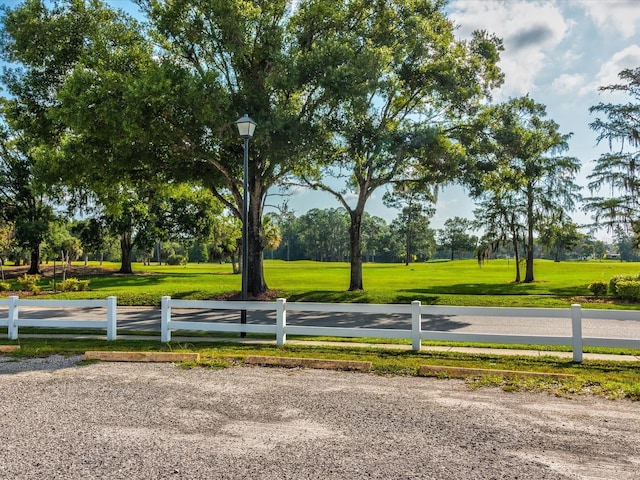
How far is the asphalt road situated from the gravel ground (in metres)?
6.09

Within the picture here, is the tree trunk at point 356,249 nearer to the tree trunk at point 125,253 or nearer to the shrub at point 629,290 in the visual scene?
Result: the shrub at point 629,290

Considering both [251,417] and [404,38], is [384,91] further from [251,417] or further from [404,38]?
[251,417]

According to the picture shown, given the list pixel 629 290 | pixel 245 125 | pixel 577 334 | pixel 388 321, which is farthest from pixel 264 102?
pixel 629 290

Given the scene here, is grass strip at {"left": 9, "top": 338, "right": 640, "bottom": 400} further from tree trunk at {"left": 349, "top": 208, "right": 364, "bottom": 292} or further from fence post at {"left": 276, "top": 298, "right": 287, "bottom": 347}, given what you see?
tree trunk at {"left": 349, "top": 208, "right": 364, "bottom": 292}

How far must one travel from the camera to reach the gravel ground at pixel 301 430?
407 cm

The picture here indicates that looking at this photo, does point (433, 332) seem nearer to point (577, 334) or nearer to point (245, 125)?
point (577, 334)

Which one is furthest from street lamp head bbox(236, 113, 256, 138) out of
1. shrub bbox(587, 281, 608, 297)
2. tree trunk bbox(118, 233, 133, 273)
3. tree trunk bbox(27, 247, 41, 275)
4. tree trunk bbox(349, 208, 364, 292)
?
tree trunk bbox(118, 233, 133, 273)

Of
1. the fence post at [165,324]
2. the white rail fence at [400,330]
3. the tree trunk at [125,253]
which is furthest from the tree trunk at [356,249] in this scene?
the tree trunk at [125,253]

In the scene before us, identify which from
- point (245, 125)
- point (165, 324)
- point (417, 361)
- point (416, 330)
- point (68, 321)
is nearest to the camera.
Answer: point (417, 361)

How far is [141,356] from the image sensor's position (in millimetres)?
8641

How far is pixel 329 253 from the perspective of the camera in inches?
4958

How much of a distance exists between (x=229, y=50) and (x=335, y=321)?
1060cm

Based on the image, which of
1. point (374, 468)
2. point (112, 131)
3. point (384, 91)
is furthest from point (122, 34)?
point (374, 468)

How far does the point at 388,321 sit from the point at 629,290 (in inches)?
484
